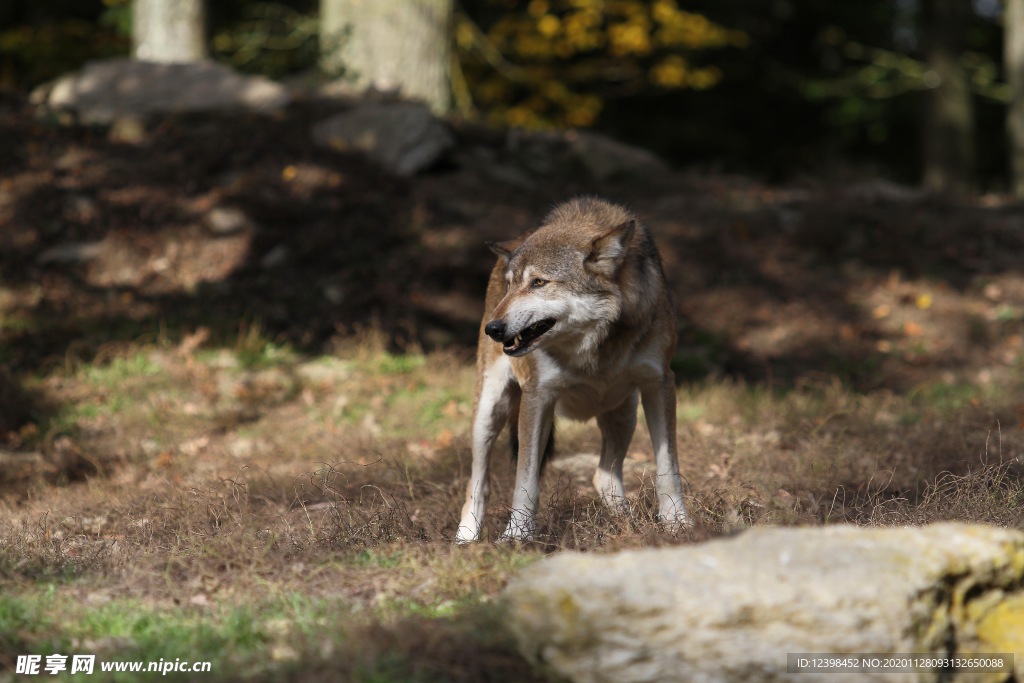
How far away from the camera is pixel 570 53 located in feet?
59.9

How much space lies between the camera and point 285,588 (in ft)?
12.5

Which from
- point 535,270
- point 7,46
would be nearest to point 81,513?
point 535,270

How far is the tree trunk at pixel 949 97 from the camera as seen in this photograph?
54.0 feet

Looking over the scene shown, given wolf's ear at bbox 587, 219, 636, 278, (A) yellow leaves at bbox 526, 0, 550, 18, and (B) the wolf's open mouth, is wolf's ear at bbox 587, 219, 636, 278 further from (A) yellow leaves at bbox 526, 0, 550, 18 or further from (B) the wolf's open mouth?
(A) yellow leaves at bbox 526, 0, 550, 18

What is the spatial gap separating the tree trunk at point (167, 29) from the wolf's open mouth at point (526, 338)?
11.7m

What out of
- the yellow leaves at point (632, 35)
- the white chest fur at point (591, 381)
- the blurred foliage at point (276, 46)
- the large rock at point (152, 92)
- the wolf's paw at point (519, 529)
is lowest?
the wolf's paw at point (519, 529)

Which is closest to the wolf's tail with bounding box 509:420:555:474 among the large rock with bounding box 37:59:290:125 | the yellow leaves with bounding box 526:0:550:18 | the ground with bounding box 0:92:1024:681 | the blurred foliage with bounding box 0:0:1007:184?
the ground with bounding box 0:92:1024:681

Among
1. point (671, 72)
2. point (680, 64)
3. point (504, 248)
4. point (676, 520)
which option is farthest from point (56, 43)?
point (676, 520)

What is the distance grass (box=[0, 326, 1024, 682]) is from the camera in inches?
132

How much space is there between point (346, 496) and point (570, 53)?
15.2 meters

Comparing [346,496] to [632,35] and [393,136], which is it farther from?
[632,35]

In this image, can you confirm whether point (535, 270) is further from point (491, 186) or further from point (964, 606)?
point (491, 186)

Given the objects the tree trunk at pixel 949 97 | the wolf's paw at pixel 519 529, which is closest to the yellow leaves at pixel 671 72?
the tree trunk at pixel 949 97

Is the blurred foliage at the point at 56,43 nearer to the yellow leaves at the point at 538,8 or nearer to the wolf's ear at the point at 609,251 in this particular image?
the yellow leaves at the point at 538,8
